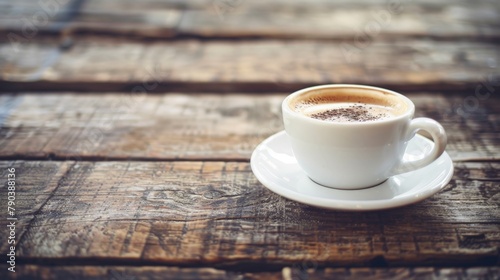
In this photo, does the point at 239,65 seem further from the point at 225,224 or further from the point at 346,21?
the point at 225,224

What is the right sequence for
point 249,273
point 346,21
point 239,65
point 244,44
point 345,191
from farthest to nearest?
point 346,21, point 244,44, point 239,65, point 345,191, point 249,273

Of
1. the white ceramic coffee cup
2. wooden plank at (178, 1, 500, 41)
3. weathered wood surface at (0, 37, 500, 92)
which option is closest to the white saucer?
the white ceramic coffee cup

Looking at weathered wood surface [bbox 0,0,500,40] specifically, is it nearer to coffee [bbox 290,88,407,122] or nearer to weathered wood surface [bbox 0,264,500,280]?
coffee [bbox 290,88,407,122]

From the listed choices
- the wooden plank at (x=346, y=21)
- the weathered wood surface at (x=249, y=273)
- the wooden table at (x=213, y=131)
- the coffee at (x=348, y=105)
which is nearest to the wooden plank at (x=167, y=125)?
the wooden table at (x=213, y=131)

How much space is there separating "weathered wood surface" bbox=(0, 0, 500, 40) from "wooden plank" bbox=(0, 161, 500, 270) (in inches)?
33.7

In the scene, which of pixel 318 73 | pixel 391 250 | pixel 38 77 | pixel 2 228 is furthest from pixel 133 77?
pixel 391 250

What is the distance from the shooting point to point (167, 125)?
986mm

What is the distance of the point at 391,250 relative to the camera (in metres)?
0.57

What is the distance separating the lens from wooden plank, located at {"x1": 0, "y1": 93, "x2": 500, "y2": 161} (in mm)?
857

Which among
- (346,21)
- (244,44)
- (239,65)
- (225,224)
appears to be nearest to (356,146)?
(225,224)

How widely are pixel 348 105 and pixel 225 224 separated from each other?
0.97 feet

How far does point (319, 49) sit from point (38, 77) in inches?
30.9

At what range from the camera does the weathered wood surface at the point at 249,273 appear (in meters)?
0.54

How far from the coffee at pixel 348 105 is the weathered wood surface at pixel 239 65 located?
37 centimetres
